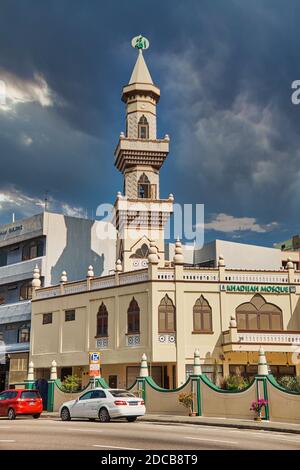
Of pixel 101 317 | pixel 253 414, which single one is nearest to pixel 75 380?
pixel 101 317

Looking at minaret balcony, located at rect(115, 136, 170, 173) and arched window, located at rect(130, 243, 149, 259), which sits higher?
minaret balcony, located at rect(115, 136, 170, 173)

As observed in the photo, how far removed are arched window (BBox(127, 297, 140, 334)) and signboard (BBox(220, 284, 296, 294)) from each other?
205 inches

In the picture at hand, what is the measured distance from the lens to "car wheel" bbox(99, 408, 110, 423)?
2250 cm

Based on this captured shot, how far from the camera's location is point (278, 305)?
35.1m

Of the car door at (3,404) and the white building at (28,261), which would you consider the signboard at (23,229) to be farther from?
the car door at (3,404)

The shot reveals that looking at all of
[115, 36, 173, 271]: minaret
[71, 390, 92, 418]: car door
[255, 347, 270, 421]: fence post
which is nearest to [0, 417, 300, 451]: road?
[255, 347, 270, 421]: fence post

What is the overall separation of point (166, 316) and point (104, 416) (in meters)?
12.0

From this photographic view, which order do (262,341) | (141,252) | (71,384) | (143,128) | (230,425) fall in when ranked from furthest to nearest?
(143,128) < (141,252) < (71,384) < (262,341) < (230,425)

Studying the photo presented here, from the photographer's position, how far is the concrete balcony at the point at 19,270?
43688mm

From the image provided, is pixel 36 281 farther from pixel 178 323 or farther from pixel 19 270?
pixel 178 323

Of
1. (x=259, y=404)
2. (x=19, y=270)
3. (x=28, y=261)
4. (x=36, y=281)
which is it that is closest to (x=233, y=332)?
(x=259, y=404)

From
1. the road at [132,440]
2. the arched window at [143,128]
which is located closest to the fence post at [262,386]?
the road at [132,440]

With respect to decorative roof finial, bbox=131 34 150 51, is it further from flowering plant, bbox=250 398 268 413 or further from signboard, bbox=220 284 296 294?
flowering plant, bbox=250 398 268 413

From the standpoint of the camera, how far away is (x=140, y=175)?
43.3m
